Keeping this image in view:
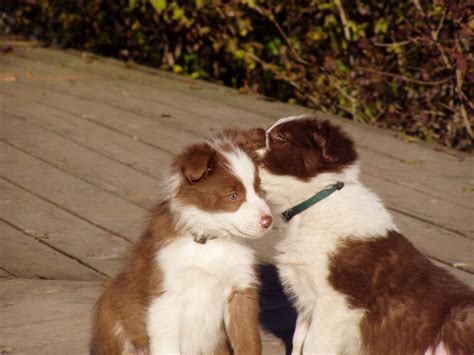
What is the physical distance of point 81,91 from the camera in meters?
10.1

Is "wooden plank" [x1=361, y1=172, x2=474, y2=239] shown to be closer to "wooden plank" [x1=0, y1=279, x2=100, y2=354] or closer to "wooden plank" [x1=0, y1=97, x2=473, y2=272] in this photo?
"wooden plank" [x1=0, y1=97, x2=473, y2=272]

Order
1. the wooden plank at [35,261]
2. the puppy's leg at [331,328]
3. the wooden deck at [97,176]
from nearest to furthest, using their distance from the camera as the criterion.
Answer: the puppy's leg at [331,328], the wooden deck at [97,176], the wooden plank at [35,261]

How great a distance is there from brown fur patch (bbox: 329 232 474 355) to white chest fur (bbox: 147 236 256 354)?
1.56 ft

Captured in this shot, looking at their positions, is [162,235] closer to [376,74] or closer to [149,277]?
[149,277]

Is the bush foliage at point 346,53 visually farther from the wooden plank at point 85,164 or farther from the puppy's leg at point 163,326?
the puppy's leg at point 163,326

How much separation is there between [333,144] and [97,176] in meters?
3.10

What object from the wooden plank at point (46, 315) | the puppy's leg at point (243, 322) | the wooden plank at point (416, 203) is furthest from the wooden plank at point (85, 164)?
the puppy's leg at point (243, 322)

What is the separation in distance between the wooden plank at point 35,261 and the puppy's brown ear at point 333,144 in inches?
65.6

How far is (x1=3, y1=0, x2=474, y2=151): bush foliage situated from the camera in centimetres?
891

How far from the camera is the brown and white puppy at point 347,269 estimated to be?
15.4 ft

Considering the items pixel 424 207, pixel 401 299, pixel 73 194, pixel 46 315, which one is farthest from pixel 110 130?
pixel 401 299

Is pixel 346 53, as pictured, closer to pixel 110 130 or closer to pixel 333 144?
pixel 110 130

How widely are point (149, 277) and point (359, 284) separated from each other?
96 centimetres

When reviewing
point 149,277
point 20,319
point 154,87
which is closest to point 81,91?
point 154,87
